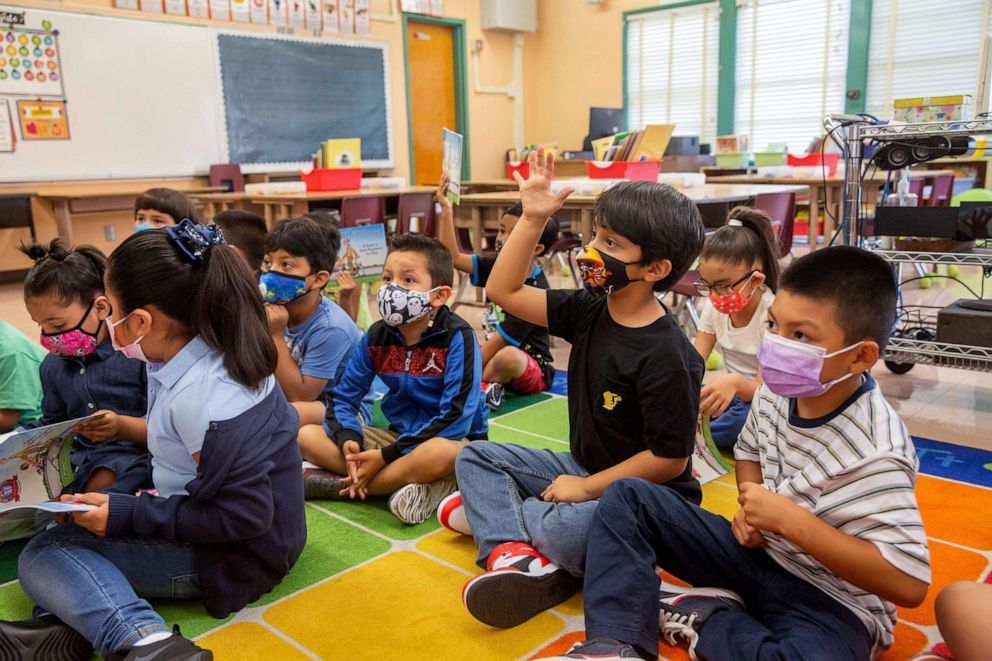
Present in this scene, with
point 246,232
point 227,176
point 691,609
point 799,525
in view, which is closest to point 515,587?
point 691,609

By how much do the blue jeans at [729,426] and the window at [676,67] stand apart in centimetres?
733

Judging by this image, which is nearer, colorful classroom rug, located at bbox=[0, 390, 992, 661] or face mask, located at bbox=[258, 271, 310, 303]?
colorful classroom rug, located at bbox=[0, 390, 992, 661]

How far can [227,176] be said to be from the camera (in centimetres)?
745

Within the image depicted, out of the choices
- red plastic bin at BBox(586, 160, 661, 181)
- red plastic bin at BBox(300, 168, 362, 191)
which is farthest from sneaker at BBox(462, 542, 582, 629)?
red plastic bin at BBox(300, 168, 362, 191)

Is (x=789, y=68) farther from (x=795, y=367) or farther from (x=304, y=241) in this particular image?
(x=795, y=367)

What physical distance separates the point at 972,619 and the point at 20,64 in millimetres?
7262

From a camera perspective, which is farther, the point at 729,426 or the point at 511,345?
the point at 511,345

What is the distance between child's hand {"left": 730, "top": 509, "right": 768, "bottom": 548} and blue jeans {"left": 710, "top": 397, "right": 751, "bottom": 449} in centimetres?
119

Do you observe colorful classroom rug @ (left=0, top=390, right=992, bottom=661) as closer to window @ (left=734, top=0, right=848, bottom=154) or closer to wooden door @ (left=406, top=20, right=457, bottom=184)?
window @ (left=734, top=0, right=848, bottom=154)

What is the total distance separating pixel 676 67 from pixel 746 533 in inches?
353

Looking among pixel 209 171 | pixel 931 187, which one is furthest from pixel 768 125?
pixel 209 171

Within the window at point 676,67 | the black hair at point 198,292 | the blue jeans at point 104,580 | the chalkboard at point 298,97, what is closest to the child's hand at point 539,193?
the black hair at point 198,292

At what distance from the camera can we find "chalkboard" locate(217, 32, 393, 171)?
7621mm

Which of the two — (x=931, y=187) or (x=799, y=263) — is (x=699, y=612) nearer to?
(x=799, y=263)
